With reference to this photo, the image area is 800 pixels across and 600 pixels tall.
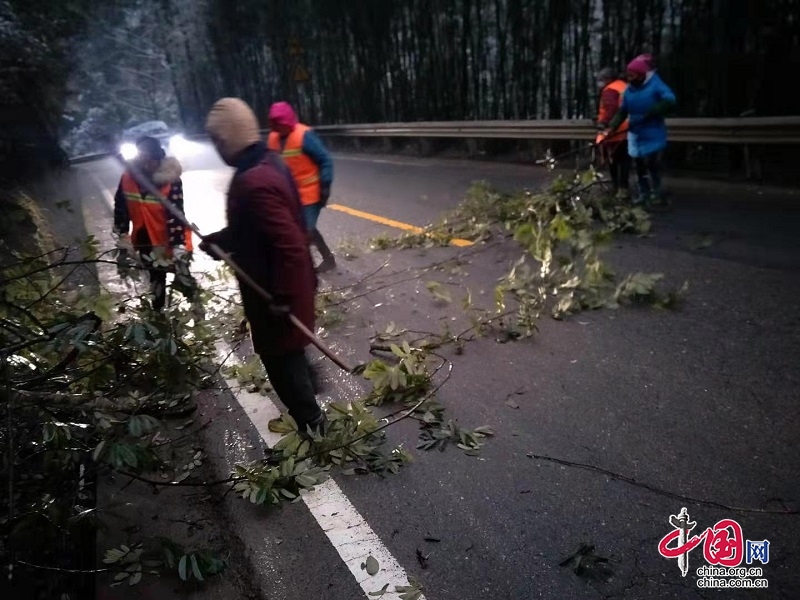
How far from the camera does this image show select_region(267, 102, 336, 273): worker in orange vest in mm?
5867

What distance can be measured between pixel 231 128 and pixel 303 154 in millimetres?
2956

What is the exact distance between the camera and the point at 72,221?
1153 cm

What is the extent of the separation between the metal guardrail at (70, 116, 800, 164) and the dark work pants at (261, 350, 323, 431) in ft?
7.01

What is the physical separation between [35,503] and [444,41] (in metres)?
15.6

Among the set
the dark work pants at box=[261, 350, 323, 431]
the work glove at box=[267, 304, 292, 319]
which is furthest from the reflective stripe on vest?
the work glove at box=[267, 304, 292, 319]

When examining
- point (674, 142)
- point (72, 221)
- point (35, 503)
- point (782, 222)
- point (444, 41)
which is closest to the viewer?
point (35, 503)

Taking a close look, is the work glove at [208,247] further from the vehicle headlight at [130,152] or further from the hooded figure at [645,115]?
the hooded figure at [645,115]

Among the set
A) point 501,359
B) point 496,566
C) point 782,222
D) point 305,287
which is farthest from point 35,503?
point 782,222

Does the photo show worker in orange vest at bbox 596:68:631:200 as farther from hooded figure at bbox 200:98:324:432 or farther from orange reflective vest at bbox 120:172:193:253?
hooded figure at bbox 200:98:324:432

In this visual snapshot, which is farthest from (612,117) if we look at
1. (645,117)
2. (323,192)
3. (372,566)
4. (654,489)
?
(372,566)

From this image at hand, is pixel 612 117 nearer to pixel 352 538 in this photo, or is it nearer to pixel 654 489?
pixel 654 489

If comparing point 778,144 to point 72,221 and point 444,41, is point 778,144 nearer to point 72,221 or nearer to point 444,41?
point 444,41

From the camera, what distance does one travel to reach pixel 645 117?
7.34 meters

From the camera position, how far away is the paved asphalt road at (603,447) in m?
2.68
